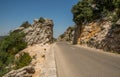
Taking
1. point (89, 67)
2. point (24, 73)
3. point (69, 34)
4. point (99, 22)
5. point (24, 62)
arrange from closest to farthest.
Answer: point (24, 73) → point (89, 67) → point (24, 62) → point (99, 22) → point (69, 34)

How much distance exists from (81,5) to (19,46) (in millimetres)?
21363

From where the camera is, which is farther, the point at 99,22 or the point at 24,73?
the point at 99,22

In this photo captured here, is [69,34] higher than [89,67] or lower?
higher

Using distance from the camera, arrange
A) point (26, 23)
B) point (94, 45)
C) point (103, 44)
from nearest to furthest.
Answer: point (103, 44), point (94, 45), point (26, 23)

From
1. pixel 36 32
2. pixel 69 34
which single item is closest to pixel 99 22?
pixel 36 32

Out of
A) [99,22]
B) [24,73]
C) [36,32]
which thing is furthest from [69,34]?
[24,73]

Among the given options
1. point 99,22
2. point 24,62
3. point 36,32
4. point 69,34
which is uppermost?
point 69,34

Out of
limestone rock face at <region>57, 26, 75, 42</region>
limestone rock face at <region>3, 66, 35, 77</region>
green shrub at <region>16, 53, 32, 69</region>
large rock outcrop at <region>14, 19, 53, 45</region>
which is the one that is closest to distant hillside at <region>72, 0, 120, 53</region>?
large rock outcrop at <region>14, 19, 53, 45</region>

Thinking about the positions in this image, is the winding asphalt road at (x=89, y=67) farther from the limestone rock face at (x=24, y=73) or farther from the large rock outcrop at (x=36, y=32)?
the large rock outcrop at (x=36, y=32)

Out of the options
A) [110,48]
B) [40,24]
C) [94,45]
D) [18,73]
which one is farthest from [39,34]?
[18,73]

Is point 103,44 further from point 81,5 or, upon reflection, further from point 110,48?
point 81,5

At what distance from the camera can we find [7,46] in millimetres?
38688

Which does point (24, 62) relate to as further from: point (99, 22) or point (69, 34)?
point (69, 34)

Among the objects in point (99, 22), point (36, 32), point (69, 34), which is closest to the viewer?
point (99, 22)
